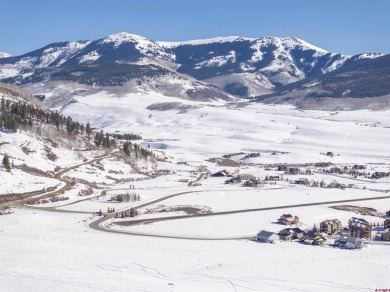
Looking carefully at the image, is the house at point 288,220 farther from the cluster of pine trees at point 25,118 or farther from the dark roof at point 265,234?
the cluster of pine trees at point 25,118

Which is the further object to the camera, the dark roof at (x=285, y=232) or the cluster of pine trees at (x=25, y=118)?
the cluster of pine trees at (x=25, y=118)

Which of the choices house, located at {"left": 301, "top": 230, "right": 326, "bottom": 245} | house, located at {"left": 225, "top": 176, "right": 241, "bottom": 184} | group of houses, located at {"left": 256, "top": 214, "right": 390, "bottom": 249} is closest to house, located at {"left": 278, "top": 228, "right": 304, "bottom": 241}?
group of houses, located at {"left": 256, "top": 214, "right": 390, "bottom": 249}

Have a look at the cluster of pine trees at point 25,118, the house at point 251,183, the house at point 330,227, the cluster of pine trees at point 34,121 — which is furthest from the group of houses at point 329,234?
the cluster of pine trees at point 25,118

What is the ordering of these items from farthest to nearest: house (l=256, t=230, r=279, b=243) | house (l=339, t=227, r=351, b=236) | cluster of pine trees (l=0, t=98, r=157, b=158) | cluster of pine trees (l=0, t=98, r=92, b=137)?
1. cluster of pine trees (l=0, t=98, r=157, b=158)
2. cluster of pine trees (l=0, t=98, r=92, b=137)
3. house (l=339, t=227, r=351, b=236)
4. house (l=256, t=230, r=279, b=243)

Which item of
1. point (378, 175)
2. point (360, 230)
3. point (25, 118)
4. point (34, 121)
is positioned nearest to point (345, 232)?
point (360, 230)

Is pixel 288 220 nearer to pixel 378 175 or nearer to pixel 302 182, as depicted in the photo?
pixel 302 182

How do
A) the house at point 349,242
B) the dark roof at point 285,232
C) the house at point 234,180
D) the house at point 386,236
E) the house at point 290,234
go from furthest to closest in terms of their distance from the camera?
the house at point 234,180
the house at point 386,236
the dark roof at point 285,232
the house at point 290,234
the house at point 349,242

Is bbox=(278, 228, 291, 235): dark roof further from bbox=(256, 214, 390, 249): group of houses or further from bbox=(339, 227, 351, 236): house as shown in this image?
bbox=(339, 227, 351, 236): house

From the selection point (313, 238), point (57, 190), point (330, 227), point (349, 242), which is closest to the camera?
point (349, 242)
